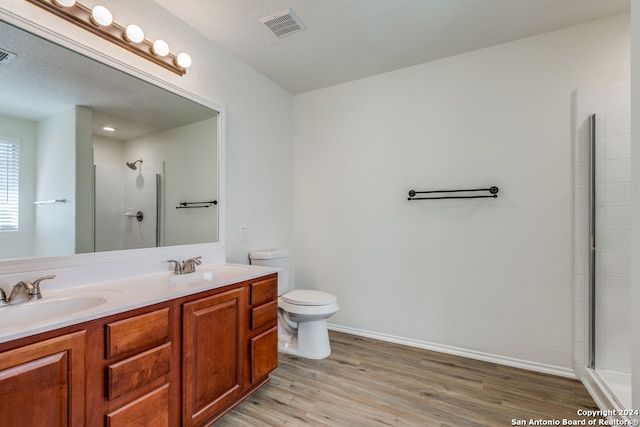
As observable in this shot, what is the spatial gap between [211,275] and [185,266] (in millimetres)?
171

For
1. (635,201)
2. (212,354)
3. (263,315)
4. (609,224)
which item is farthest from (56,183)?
(609,224)

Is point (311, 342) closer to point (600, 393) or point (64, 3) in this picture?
point (600, 393)

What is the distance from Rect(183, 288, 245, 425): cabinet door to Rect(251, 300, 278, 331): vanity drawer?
0.33 ft

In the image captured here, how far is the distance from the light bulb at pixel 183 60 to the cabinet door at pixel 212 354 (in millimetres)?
1455

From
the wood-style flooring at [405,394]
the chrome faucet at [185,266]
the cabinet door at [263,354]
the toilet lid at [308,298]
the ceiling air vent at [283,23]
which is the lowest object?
the wood-style flooring at [405,394]

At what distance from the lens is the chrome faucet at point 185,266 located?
1802 mm

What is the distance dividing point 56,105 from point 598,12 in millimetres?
3215

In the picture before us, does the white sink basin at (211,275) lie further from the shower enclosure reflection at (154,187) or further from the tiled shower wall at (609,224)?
the tiled shower wall at (609,224)

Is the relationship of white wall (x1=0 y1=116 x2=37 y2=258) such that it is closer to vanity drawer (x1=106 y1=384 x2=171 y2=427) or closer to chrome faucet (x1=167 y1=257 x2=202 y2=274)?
chrome faucet (x1=167 y1=257 x2=202 y2=274)

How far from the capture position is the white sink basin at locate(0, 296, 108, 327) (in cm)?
111

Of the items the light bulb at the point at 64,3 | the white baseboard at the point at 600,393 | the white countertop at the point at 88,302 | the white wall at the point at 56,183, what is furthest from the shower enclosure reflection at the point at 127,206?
the white baseboard at the point at 600,393

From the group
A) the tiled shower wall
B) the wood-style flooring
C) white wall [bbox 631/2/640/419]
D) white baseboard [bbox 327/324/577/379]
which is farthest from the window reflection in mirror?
the tiled shower wall

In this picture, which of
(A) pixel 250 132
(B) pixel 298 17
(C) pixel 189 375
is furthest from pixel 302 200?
(C) pixel 189 375

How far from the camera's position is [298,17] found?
1.92 metres
